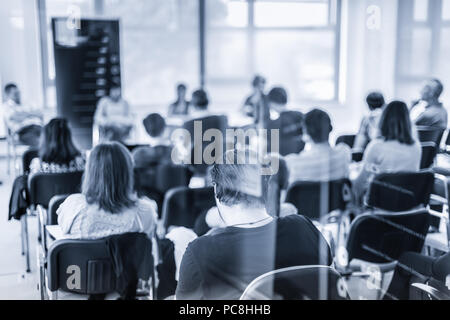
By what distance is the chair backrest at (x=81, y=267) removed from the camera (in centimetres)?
206

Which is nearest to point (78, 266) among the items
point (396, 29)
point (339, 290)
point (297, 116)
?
point (339, 290)

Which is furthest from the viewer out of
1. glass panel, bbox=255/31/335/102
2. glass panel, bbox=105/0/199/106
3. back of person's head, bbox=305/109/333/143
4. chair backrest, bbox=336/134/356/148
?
glass panel, bbox=255/31/335/102

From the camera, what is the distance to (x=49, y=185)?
3.05m

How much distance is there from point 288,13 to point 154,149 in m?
5.36

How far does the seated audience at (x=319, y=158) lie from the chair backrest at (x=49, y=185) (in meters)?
1.28

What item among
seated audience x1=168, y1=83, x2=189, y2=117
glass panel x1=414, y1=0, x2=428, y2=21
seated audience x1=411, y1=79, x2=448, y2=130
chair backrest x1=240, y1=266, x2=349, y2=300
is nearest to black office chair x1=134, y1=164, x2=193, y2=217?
chair backrest x1=240, y1=266, x2=349, y2=300

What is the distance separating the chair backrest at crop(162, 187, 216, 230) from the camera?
2.96 meters

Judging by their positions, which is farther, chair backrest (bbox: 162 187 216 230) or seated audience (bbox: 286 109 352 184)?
seated audience (bbox: 286 109 352 184)

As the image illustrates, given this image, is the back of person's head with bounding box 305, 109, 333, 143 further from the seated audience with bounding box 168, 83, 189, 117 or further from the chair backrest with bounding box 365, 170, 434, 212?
the seated audience with bounding box 168, 83, 189, 117

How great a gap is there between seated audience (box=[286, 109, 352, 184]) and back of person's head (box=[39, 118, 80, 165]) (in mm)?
1338

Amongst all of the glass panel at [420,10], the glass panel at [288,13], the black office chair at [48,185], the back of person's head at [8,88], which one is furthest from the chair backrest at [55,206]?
the glass panel at [288,13]

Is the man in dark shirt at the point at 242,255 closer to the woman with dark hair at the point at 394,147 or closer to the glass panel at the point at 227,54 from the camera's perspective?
the woman with dark hair at the point at 394,147

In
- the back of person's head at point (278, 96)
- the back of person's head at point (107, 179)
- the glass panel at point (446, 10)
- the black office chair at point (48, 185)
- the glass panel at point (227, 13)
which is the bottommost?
the black office chair at point (48, 185)

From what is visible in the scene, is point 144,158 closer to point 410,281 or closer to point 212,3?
point 410,281
